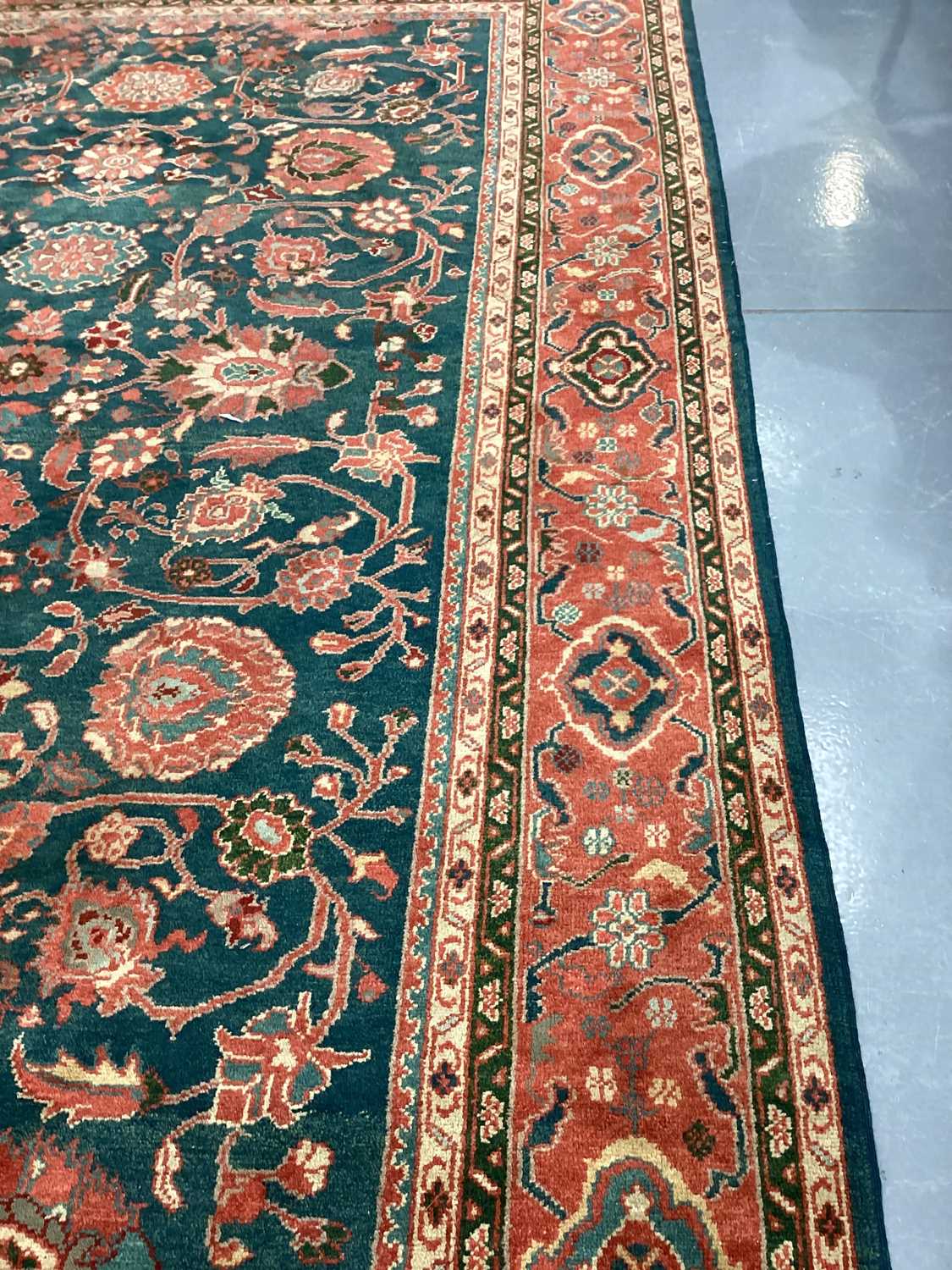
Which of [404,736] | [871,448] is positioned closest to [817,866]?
[404,736]

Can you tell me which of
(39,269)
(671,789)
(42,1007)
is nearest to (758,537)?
(671,789)

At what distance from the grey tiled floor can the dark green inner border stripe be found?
0.03 metres

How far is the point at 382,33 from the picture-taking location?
11.4ft

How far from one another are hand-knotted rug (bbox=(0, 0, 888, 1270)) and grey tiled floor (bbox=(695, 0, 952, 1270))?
0.20 ft

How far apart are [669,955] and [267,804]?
673 millimetres

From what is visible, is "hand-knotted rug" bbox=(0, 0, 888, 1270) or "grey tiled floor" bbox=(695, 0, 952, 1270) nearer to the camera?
"hand-knotted rug" bbox=(0, 0, 888, 1270)

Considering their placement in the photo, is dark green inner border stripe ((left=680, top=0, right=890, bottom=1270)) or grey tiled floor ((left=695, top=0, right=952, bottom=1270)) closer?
dark green inner border stripe ((left=680, top=0, right=890, bottom=1270))

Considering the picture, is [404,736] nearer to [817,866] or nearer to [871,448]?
[817,866]

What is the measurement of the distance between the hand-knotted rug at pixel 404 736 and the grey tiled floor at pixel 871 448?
6 centimetres

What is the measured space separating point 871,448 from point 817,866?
0.98 meters

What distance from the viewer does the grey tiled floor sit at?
152 centimetres

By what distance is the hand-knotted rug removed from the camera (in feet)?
4.61

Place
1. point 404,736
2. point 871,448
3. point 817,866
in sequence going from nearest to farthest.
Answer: point 817,866 < point 404,736 < point 871,448

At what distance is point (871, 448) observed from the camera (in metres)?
2.21
